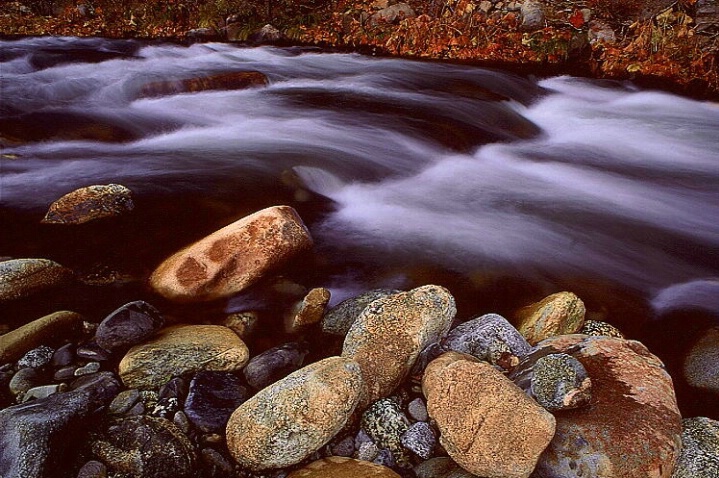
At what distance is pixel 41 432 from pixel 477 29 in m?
11.7

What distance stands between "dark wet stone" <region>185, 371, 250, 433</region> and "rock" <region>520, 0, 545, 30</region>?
10886 mm

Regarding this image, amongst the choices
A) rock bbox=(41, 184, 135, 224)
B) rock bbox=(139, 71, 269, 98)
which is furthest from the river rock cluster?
rock bbox=(139, 71, 269, 98)

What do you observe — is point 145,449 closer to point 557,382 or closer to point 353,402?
point 353,402

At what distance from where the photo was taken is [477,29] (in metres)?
11.9

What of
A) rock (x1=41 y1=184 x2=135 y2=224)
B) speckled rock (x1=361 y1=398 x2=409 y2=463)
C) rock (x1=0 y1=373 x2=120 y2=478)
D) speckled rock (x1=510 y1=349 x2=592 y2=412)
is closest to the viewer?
rock (x1=0 y1=373 x2=120 y2=478)

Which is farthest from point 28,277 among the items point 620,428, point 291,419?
point 620,428

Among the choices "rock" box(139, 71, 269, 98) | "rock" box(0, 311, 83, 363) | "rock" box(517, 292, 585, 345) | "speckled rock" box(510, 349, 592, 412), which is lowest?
"rock" box(0, 311, 83, 363)

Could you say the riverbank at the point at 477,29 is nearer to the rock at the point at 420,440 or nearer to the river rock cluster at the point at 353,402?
the river rock cluster at the point at 353,402

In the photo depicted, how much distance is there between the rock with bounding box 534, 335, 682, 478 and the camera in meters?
2.43

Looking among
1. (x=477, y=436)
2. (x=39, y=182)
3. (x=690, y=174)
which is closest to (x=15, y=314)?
(x=39, y=182)

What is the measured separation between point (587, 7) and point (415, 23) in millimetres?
3693

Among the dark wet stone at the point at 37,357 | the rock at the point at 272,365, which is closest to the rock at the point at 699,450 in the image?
the rock at the point at 272,365

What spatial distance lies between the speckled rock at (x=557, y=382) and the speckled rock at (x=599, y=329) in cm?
90

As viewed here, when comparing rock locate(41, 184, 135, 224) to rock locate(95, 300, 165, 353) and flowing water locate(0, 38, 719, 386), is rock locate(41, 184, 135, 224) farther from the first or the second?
rock locate(95, 300, 165, 353)
